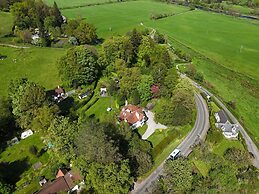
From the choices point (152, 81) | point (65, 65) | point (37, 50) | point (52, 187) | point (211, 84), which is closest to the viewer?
point (52, 187)

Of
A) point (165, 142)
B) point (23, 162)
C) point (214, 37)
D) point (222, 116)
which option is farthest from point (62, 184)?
point (214, 37)

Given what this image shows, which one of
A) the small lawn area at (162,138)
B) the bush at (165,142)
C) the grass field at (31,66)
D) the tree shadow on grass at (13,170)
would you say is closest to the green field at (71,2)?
the grass field at (31,66)

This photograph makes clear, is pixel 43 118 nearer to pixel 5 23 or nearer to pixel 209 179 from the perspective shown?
pixel 209 179

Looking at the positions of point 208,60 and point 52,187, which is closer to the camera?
point 52,187

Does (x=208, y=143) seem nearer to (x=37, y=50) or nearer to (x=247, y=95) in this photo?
(x=247, y=95)

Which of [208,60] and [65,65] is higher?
[65,65]

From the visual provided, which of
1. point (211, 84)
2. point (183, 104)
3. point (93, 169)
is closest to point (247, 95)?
point (211, 84)

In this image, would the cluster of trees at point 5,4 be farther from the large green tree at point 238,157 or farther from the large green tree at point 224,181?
the large green tree at point 224,181

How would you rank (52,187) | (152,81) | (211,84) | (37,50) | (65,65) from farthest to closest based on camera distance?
(37,50) < (211,84) < (65,65) < (152,81) < (52,187)
